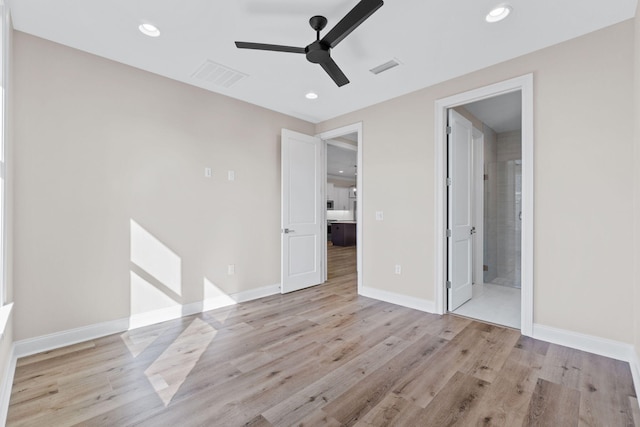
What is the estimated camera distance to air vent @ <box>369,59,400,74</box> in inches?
112

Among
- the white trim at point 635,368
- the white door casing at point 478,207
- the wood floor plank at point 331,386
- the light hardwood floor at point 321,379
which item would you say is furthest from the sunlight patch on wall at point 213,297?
the white door casing at point 478,207

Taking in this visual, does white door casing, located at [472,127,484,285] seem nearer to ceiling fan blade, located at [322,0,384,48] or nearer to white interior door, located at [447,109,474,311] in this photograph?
white interior door, located at [447,109,474,311]

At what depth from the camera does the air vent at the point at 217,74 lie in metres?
2.92

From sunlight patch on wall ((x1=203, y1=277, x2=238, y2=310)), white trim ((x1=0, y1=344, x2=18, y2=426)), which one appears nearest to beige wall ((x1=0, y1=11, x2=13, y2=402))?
white trim ((x1=0, y1=344, x2=18, y2=426))

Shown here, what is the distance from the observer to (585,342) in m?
2.40

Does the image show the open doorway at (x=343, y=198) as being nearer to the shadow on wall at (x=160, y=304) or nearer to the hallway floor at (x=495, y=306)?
the hallway floor at (x=495, y=306)

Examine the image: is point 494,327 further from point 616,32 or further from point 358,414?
point 616,32

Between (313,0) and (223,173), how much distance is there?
2.24 m

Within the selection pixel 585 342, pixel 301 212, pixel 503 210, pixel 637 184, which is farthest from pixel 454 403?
pixel 503 210

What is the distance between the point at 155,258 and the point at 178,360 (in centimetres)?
119

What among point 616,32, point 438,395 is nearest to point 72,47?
point 438,395

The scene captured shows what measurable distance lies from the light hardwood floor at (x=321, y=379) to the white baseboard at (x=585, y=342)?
80 millimetres

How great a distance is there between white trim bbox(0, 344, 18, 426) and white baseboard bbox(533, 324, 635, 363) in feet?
12.8

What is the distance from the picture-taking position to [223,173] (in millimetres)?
3635
